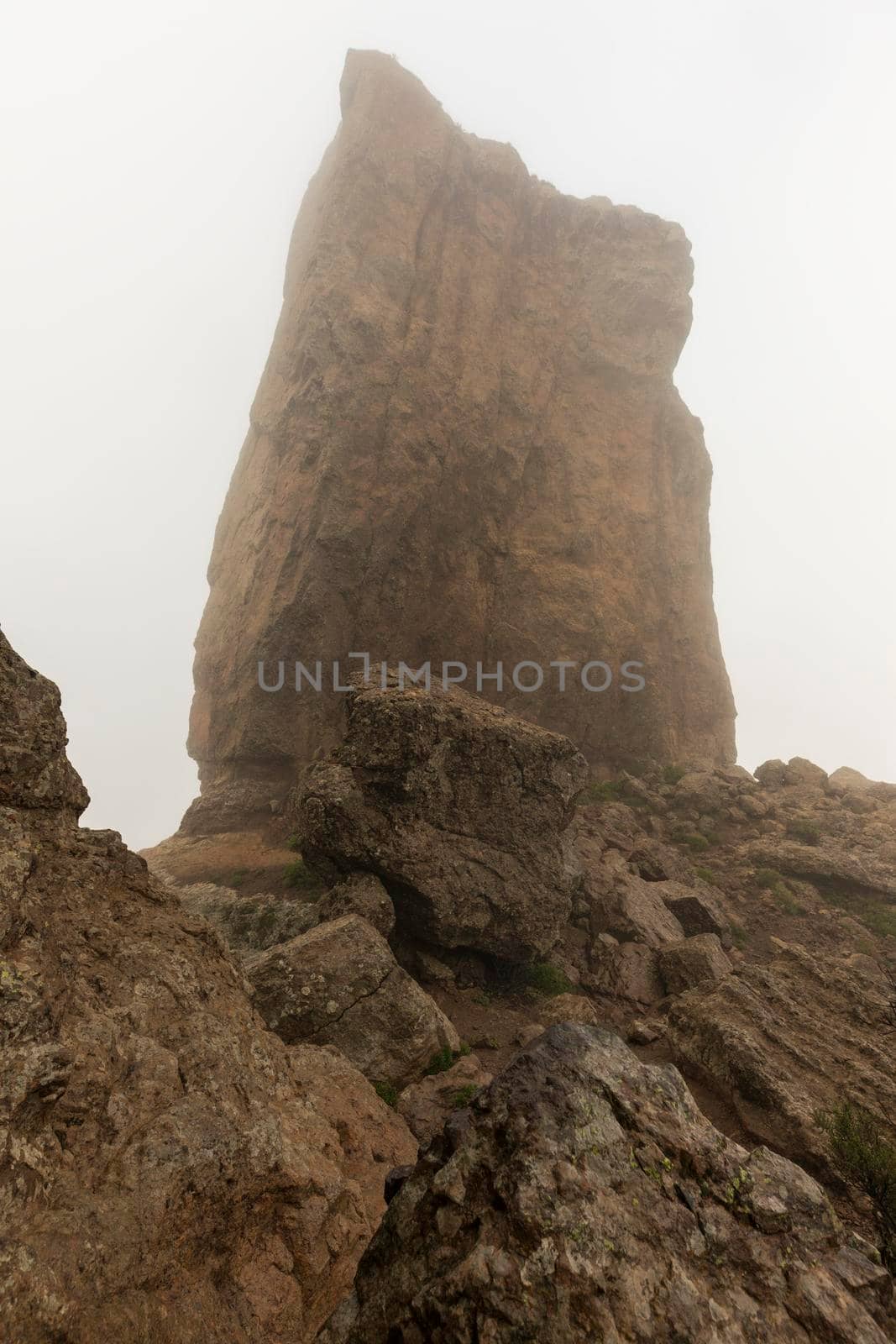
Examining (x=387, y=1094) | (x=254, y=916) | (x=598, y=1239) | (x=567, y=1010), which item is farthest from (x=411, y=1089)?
(x=254, y=916)

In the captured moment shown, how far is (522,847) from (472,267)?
39740 millimetres

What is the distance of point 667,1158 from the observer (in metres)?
6.56

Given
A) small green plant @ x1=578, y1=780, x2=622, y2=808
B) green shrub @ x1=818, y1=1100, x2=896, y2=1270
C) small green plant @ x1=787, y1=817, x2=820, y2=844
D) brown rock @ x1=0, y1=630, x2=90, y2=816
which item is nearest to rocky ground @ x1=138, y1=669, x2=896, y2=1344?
small green plant @ x1=787, y1=817, x2=820, y2=844

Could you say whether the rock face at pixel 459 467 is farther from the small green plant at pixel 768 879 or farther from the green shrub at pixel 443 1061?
the green shrub at pixel 443 1061

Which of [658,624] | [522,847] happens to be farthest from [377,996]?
[658,624]

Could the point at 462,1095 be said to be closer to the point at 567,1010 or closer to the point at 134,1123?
the point at 567,1010

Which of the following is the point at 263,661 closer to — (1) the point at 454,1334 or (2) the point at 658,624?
(2) the point at 658,624

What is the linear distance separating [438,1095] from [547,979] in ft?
24.3

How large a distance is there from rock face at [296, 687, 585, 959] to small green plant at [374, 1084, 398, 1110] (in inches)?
227

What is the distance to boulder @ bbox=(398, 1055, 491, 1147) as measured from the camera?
503 inches

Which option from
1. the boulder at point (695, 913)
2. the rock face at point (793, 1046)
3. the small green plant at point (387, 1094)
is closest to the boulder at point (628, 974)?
the rock face at point (793, 1046)

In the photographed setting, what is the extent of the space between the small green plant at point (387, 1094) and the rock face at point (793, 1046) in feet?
23.2

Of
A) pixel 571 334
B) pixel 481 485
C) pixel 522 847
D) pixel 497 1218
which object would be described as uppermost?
pixel 571 334

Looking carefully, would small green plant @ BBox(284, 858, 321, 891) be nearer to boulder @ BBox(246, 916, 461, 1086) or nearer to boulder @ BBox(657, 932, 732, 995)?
boulder @ BBox(246, 916, 461, 1086)
